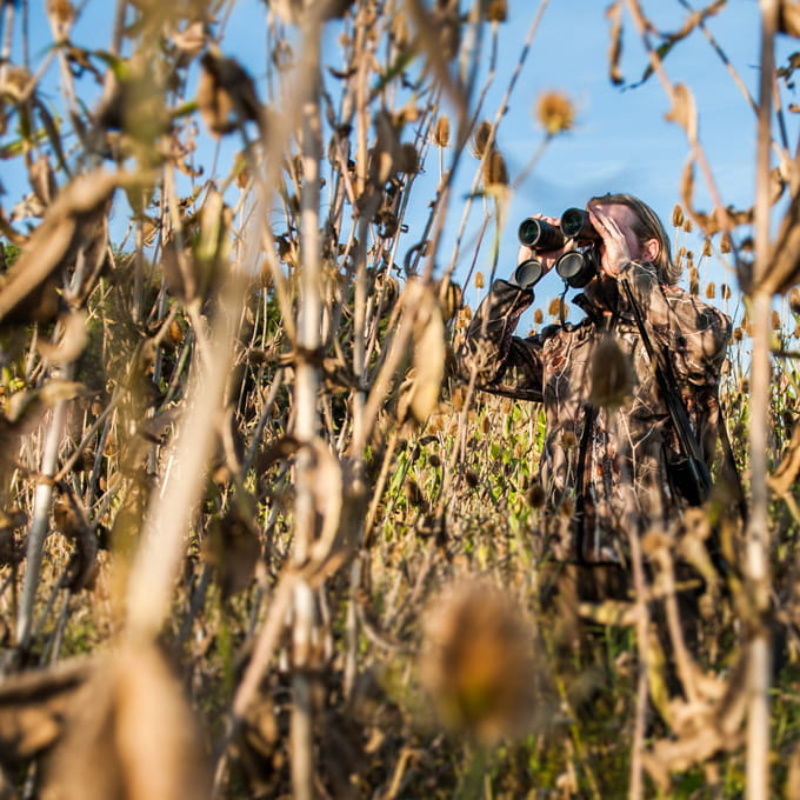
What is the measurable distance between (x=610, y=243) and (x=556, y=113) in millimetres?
1144

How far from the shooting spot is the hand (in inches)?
88.9

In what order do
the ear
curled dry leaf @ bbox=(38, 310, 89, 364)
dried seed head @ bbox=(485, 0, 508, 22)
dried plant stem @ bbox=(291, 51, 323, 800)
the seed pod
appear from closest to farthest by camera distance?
dried plant stem @ bbox=(291, 51, 323, 800)
curled dry leaf @ bbox=(38, 310, 89, 364)
dried seed head @ bbox=(485, 0, 508, 22)
the seed pod
the ear

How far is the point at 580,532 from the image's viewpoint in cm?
212

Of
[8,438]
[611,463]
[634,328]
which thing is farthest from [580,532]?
[8,438]

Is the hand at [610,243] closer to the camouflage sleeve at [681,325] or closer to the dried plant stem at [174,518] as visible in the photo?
the camouflage sleeve at [681,325]

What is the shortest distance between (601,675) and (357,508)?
1.37 feet

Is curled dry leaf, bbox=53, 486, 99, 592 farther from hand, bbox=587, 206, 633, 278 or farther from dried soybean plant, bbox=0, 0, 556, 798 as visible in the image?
hand, bbox=587, 206, 633, 278

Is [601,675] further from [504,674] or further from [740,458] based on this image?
[740,458]

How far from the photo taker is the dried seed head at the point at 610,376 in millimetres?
1151

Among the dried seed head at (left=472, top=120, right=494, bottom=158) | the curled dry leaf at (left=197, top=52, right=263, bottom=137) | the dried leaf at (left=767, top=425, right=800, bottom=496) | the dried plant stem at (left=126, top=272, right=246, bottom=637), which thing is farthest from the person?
the dried plant stem at (left=126, top=272, right=246, bottom=637)

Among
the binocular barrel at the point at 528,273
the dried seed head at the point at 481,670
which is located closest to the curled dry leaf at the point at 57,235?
the dried seed head at the point at 481,670

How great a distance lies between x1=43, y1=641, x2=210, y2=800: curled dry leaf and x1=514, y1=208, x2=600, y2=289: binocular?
5.76ft

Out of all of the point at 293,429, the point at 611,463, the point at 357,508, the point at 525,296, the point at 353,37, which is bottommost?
the point at 357,508

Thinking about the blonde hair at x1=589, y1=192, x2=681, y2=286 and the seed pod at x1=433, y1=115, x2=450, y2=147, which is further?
the blonde hair at x1=589, y1=192, x2=681, y2=286
